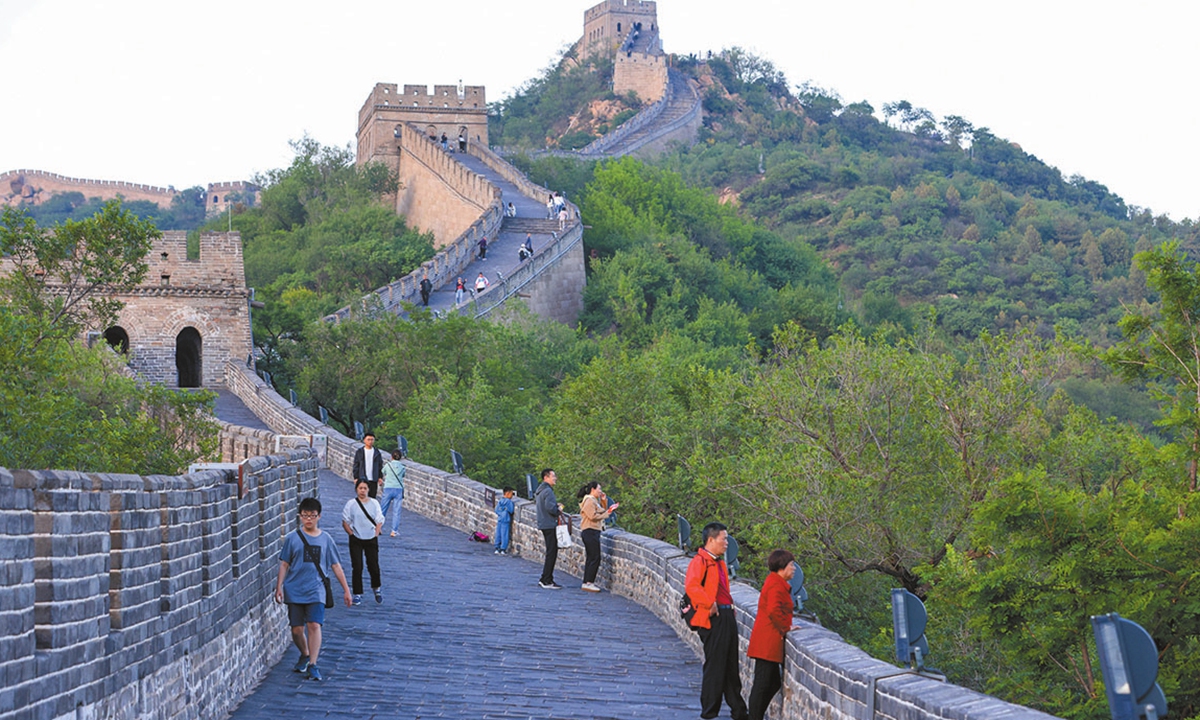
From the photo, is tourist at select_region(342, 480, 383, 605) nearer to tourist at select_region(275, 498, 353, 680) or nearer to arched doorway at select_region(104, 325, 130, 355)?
tourist at select_region(275, 498, 353, 680)

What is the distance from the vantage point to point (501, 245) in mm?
50531

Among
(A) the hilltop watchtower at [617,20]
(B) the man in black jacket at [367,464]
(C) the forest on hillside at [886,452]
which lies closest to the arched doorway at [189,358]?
(C) the forest on hillside at [886,452]

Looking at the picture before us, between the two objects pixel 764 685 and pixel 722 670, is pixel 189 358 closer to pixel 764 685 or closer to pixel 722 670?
pixel 722 670

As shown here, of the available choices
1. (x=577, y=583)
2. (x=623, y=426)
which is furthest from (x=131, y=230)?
(x=577, y=583)

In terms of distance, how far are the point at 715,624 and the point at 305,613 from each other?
2917 millimetres

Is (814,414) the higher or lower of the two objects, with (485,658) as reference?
higher

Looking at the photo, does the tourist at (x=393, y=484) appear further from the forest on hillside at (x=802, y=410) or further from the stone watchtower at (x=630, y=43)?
the stone watchtower at (x=630, y=43)

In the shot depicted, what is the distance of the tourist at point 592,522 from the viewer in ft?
48.4

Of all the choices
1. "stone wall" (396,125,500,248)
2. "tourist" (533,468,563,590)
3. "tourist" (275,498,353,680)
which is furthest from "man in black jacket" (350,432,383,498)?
"stone wall" (396,125,500,248)

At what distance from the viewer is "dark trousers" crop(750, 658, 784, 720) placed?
889cm

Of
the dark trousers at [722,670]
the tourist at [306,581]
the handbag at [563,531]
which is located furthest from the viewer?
the handbag at [563,531]

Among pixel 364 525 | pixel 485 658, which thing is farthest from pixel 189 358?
pixel 485 658

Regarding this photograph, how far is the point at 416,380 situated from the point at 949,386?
52.5ft

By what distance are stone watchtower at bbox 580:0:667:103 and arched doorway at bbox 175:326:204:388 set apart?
77.0 metres
